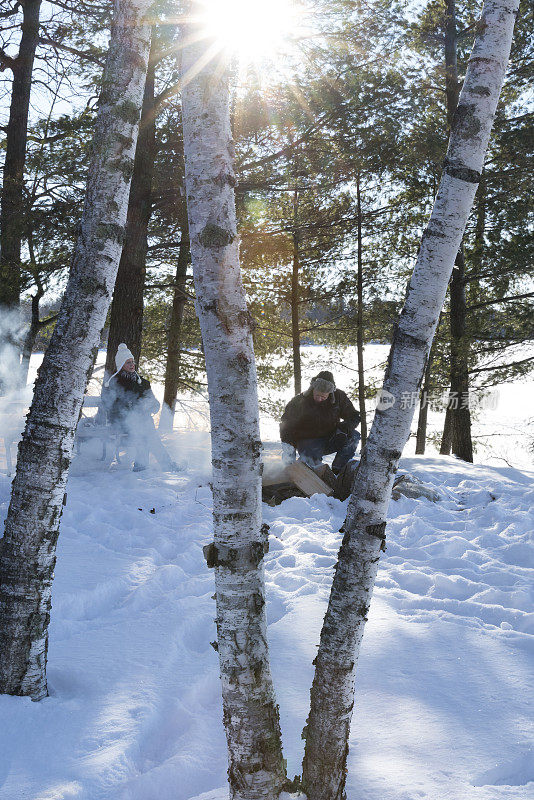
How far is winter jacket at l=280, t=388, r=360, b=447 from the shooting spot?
721cm

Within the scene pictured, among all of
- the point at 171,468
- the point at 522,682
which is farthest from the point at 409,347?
the point at 171,468

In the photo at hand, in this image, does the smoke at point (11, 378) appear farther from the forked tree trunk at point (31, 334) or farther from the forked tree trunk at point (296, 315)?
the forked tree trunk at point (296, 315)

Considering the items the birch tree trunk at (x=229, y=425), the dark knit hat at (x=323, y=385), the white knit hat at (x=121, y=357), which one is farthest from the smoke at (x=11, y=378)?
the birch tree trunk at (x=229, y=425)

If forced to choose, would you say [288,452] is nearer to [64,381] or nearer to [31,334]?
[64,381]

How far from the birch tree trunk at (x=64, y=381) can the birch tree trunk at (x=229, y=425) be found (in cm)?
101

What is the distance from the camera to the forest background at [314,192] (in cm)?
834

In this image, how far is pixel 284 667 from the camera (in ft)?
9.47

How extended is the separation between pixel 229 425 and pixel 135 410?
21.9 feet

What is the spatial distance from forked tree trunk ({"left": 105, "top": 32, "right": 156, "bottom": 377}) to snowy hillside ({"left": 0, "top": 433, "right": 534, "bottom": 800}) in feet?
13.6

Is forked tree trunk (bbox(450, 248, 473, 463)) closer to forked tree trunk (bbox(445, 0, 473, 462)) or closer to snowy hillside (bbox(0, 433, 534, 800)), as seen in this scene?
forked tree trunk (bbox(445, 0, 473, 462))

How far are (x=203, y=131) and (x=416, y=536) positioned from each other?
445 cm

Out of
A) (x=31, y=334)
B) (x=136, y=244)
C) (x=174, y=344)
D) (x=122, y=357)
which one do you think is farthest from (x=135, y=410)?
(x=31, y=334)

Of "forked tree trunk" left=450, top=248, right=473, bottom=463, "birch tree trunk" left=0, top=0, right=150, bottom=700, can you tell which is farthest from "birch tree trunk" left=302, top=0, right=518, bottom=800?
"forked tree trunk" left=450, top=248, right=473, bottom=463

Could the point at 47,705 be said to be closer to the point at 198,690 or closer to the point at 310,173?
the point at 198,690
